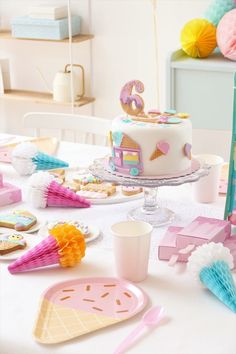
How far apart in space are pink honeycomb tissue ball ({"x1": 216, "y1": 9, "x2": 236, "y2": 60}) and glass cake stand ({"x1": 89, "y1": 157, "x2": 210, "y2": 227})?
51.8 inches

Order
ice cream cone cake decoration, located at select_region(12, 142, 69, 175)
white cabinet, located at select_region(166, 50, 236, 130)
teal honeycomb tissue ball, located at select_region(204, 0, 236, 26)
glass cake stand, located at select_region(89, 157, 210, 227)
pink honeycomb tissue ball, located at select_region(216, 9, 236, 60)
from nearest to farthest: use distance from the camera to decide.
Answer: glass cake stand, located at select_region(89, 157, 210, 227), ice cream cone cake decoration, located at select_region(12, 142, 69, 175), pink honeycomb tissue ball, located at select_region(216, 9, 236, 60), white cabinet, located at select_region(166, 50, 236, 130), teal honeycomb tissue ball, located at select_region(204, 0, 236, 26)

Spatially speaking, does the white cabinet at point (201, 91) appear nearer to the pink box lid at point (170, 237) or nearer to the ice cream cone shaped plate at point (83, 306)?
the pink box lid at point (170, 237)

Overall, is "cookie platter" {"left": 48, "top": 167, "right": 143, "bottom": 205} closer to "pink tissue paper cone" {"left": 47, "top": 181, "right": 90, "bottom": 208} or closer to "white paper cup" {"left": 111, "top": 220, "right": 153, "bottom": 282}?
"pink tissue paper cone" {"left": 47, "top": 181, "right": 90, "bottom": 208}

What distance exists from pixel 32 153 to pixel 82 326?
86cm

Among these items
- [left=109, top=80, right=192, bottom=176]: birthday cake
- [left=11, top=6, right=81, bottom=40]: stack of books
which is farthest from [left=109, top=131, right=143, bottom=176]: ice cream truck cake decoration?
[left=11, top=6, right=81, bottom=40]: stack of books

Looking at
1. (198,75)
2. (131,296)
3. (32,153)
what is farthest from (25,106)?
(131,296)

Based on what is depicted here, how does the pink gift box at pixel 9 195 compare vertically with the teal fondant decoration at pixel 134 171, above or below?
below

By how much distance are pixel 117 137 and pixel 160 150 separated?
0.10m

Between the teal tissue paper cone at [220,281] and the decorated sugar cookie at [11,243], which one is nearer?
the teal tissue paper cone at [220,281]

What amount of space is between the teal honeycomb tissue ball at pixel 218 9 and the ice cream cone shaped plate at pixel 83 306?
78.6 inches

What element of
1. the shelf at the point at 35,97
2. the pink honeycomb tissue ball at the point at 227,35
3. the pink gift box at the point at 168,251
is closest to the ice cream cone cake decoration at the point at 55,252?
the pink gift box at the point at 168,251

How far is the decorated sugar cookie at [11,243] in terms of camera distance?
1453 millimetres

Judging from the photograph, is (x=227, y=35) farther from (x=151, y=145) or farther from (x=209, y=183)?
(x=151, y=145)

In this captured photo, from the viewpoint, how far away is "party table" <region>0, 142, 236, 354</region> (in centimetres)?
111
